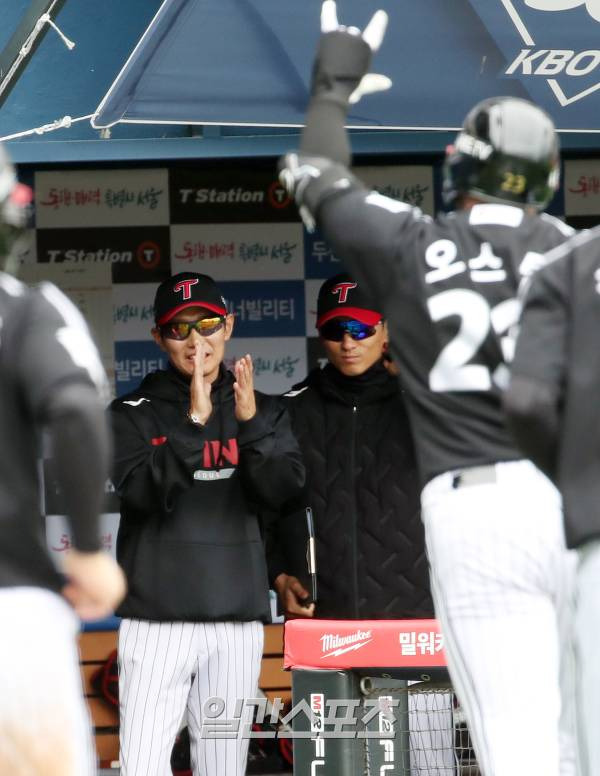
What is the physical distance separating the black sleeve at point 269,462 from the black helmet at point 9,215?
6.40 feet

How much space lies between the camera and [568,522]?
2.47 meters

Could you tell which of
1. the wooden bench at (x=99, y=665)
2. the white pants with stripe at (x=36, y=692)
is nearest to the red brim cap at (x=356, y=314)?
the wooden bench at (x=99, y=665)

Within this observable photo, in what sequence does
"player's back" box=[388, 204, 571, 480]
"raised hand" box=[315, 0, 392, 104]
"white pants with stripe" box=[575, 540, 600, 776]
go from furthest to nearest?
"raised hand" box=[315, 0, 392, 104] < "player's back" box=[388, 204, 571, 480] < "white pants with stripe" box=[575, 540, 600, 776]

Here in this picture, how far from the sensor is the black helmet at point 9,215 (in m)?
2.47

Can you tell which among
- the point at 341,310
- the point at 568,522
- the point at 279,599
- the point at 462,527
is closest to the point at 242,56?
the point at 341,310

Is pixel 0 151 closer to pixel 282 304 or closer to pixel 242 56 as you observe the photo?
pixel 242 56

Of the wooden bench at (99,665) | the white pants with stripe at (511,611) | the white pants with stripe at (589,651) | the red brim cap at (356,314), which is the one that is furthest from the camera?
the wooden bench at (99,665)

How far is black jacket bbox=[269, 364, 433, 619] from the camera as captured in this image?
4539mm

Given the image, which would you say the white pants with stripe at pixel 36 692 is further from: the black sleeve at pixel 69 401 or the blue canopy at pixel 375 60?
the blue canopy at pixel 375 60

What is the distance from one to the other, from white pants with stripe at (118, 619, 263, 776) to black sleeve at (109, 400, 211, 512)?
0.37 meters

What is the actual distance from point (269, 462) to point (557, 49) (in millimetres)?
1492

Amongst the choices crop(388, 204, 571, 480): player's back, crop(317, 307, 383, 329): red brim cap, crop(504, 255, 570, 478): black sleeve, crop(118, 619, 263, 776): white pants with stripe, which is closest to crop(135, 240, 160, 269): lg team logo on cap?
crop(317, 307, 383, 329): red brim cap

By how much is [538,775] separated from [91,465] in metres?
1.09

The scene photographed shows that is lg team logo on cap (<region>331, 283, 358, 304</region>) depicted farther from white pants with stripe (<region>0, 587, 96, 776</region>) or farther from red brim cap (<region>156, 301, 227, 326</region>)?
white pants with stripe (<region>0, 587, 96, 776</region>)
